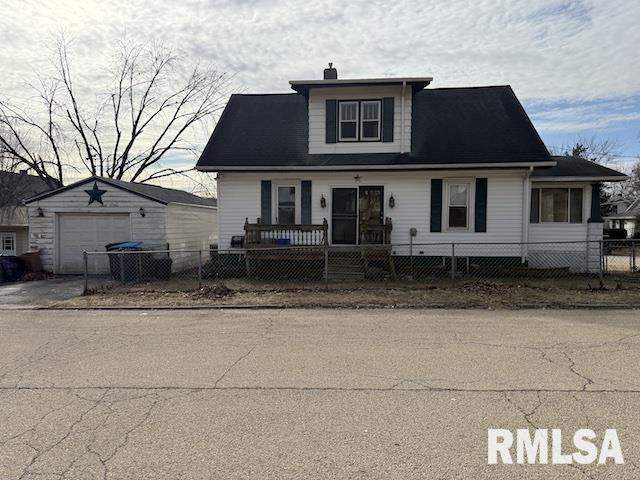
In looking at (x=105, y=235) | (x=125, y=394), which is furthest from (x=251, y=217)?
(x=125, y=394)

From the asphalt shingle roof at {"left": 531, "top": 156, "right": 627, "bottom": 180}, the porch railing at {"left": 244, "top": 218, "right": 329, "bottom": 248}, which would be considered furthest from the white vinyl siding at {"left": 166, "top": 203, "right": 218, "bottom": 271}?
the asphalt shingle roof at {"left": 531, "top": 156, "right": 627, "bottom": 180}

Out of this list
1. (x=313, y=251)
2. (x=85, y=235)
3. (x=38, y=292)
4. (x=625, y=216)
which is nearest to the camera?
(x=38, y=292)

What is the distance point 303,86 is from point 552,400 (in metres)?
12.8

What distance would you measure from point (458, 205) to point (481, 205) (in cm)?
71

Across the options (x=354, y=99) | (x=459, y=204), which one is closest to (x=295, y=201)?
(x=354, y=99)

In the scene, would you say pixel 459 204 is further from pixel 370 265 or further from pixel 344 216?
pixel 344 216

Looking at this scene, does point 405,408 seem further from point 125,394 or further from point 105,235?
point 105,235

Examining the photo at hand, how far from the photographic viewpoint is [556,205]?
15352mm

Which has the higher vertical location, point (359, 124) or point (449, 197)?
point (359, 124)

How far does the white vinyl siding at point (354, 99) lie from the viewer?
14789 mm

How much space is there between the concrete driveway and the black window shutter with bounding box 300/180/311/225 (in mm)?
6927

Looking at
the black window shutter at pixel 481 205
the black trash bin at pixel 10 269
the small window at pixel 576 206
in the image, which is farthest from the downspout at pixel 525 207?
the black trash bin at pixel 10 269

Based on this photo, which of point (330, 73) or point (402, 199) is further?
point (330, 73)

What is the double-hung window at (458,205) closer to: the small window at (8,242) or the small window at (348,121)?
the small window at (348,121)
